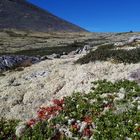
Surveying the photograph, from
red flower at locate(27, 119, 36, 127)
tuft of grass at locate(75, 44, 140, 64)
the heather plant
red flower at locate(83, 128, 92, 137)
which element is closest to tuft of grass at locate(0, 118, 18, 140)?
the heather plant

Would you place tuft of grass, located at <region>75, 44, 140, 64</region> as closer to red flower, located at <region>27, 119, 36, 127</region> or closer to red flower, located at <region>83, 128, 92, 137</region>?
red flower, located at <region>83, 128, 92, 137</region>

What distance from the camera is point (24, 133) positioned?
729 inches

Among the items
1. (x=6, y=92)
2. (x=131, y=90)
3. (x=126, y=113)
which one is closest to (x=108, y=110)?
(x=126, y=113)

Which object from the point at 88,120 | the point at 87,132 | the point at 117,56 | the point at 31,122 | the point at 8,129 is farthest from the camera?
the point at 117,56

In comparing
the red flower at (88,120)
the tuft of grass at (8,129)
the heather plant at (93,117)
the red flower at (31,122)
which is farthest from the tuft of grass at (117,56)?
the tuft of grass at (8,129)

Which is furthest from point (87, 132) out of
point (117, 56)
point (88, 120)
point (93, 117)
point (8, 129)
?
point (117, 56)

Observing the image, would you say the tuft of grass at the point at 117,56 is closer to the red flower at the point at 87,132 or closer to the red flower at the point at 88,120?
the red flower at the point at 88,120

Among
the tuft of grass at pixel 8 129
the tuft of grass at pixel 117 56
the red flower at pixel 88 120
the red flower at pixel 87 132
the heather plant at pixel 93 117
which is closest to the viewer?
the heather plant at pixel 93 117

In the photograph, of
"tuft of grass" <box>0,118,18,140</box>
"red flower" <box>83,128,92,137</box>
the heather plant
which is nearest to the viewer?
the heather plant

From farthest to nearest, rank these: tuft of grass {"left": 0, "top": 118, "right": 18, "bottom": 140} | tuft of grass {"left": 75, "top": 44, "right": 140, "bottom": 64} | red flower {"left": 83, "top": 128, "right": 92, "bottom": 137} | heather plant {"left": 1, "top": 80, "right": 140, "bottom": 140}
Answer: tuft of grass {"left": 75, "top": 44, "right": 140, "bottom": 64}
tuft of grass {"left": 0, "top": 118, "right": 18, "bottom": 140}
red flower {"left": 83, "top": 128, "right": 92, "bottom": 137}
heather plant {"left": 1, "top": 80, "right": 140, "bottom": 140}

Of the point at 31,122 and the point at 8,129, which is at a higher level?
the point at 31,122

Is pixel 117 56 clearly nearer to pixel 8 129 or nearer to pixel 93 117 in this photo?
pixel 93 117

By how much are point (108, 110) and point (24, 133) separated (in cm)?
462

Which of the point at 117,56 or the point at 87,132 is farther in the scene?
the point at 117,56
